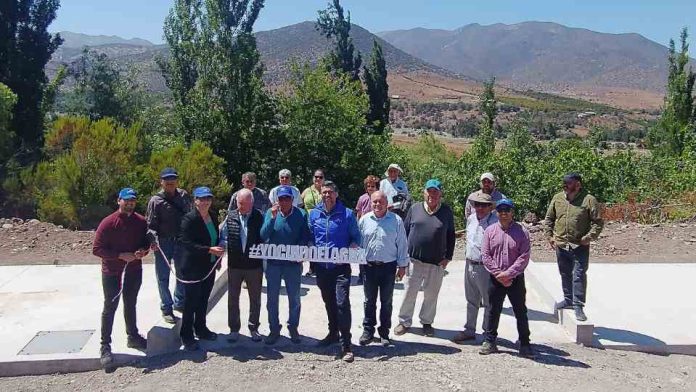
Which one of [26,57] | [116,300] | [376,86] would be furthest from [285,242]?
[376,86]

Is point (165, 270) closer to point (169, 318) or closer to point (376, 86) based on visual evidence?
point (169, 318)

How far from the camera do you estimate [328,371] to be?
6164mm

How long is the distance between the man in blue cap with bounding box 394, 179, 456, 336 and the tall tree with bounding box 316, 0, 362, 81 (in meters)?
25.3

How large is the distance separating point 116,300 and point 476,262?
3633 millimetres

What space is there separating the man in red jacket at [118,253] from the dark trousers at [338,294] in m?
1.77

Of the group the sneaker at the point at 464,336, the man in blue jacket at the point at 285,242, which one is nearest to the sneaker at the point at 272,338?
the man in blue jacket at the point at 285,242

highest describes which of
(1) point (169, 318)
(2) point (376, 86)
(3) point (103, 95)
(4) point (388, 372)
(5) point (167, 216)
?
(2) point (376, 86)

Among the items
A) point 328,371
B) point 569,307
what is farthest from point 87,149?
point 569,307

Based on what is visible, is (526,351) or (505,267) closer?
(505,267)

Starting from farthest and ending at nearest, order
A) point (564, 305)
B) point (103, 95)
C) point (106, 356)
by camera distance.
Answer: point (103, 95) → point (564, 305) → point (106, 356)

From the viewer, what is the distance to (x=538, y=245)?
39.5ft

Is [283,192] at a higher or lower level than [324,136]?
lower

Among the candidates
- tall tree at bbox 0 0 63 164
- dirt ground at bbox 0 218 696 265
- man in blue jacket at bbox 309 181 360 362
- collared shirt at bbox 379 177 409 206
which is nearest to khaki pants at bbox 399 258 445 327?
man in blue jacket at bbox 309 181 360 362

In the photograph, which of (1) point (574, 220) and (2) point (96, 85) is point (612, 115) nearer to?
(2) point (96, 85)
